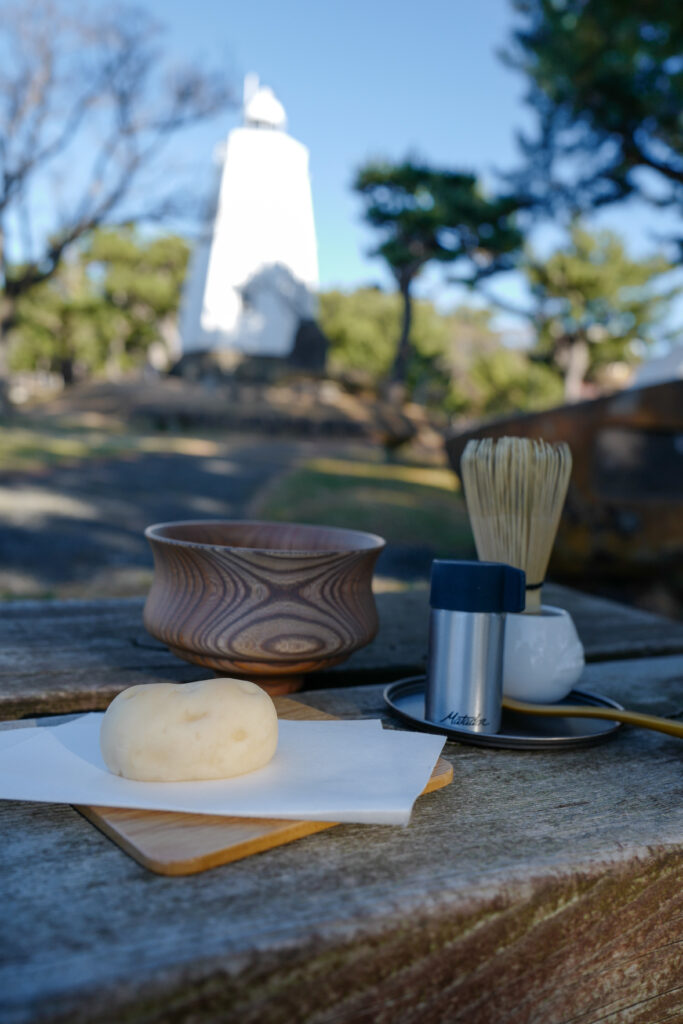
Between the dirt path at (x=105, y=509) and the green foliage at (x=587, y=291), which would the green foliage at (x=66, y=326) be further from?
the dirt path at (x=105, y=509)

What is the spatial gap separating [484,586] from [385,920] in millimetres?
265

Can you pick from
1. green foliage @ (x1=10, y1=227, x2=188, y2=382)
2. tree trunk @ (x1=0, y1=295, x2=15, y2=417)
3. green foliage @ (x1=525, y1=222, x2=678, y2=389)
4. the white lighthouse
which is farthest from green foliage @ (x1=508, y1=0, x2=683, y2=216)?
green foliage @ (x1=10, y1=227, x2=188, y2=382)

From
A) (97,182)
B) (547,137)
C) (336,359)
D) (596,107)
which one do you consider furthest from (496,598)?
(336,359)

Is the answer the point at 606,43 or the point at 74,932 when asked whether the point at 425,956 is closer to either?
the point at 74,932

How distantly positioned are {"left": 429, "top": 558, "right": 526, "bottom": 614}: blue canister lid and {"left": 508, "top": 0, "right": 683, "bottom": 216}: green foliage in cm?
436

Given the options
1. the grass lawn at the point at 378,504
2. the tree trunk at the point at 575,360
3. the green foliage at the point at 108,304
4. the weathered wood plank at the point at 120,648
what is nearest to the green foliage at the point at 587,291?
the tree trunk at the point at 575,360

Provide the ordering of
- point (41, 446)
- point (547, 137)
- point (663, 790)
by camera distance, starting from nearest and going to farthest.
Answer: point (663, 790), point (547, 137), point (41, 446)

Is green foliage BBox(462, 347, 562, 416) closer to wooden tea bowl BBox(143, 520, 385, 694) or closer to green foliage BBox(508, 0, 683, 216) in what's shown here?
green foliage BBox(508, 0, 683, 216)

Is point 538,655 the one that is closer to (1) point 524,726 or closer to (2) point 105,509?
(1) point 524,726

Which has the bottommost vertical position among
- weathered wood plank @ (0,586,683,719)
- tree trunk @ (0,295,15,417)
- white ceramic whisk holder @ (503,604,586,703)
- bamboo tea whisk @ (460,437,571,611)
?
weathered wood plank @ (0,586,683,719)

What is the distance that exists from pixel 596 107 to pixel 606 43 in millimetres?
540

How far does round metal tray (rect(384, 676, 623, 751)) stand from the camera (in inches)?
23.4

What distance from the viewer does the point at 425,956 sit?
0.36 meters

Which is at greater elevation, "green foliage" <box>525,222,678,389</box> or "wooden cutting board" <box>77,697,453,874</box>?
"green foliage" <box>525,222,678,389</box>
